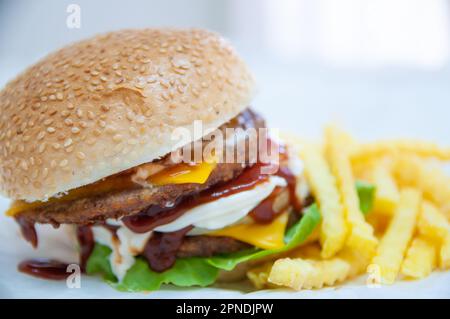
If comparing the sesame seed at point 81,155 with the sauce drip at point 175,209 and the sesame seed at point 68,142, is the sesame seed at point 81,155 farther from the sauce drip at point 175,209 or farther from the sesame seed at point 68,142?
the sauce drip at point 175,209

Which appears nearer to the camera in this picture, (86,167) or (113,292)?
(86,167)

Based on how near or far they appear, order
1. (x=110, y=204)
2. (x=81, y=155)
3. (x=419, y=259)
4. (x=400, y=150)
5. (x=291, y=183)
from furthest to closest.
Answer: (x=400, y=150) → (x=291, y=183) → (x=419, y=259) → (x=110, y=204) → (x=81, y=155)

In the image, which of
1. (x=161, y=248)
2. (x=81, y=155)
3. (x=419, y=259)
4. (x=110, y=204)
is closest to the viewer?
(x=81, y=155)

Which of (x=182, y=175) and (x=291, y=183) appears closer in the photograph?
(x=182, y=175)

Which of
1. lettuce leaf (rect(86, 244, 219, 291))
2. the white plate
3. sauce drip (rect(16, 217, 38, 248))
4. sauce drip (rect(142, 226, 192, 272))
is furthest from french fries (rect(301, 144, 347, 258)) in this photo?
sauce drip (rect(16, 217, 38, 248))

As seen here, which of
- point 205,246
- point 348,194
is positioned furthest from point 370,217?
point 205,246

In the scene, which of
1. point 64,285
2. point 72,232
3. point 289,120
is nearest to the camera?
point 64,285

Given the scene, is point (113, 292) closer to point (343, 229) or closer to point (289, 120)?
point (343, 229)

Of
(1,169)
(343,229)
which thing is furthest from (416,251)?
(1,169)

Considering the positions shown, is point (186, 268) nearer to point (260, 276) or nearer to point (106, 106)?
point (260, 276)
